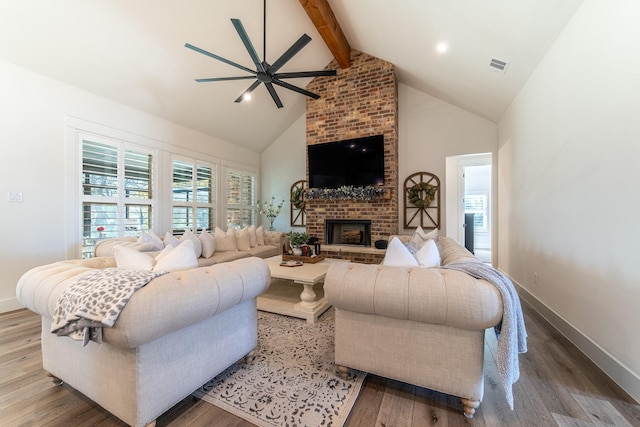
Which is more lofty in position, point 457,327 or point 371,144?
point 371,144

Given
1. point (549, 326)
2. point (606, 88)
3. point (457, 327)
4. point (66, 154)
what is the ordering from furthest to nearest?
point (66, 154)
point (549, 326)
point (606, 88)
point (457, 327)

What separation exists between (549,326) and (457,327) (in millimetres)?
1897

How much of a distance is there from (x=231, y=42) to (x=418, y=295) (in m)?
4.21

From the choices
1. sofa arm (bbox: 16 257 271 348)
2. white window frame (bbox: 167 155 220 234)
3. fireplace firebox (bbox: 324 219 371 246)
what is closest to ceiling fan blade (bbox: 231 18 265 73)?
sofa arm (bbox: 16 257 271 348)

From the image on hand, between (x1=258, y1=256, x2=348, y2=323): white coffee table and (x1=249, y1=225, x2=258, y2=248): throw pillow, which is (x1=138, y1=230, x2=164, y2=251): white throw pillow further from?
(x1=249, y1=225, x2=258, y2=248): throw pillow

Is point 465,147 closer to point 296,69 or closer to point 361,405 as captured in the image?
point 296,69

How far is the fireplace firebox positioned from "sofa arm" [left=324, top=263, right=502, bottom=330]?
3.49 m

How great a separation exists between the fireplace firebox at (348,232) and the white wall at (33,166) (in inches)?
157

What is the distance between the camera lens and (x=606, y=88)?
70.7 inches

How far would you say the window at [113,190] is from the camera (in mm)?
3576

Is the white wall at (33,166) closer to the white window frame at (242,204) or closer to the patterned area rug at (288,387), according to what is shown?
the white window frame at (242,204)

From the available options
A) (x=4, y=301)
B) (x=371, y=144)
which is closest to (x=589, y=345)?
(x=371, y=144)

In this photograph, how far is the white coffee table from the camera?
2646mm

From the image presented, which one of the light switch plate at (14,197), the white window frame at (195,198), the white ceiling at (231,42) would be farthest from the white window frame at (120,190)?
the white ceiling at (231,42)
